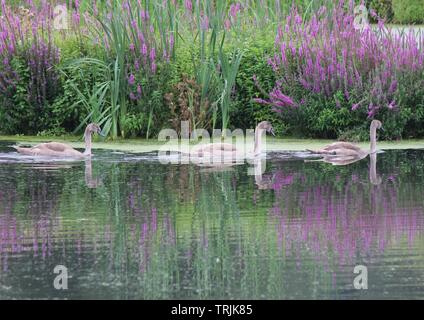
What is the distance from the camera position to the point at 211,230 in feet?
31.3

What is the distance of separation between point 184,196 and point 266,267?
324cm

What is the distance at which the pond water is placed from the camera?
7746mm

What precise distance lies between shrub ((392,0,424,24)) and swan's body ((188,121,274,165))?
12.7m

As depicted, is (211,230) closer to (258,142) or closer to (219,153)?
(219,153)

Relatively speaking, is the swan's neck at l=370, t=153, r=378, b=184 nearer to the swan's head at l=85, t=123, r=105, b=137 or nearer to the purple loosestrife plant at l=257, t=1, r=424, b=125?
the purple loosestrife plant at l=257, t=1, r=424, b=125

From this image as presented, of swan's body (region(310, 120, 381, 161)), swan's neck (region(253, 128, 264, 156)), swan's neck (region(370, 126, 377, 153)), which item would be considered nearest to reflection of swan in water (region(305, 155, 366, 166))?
swan's body (region(310, 120, 381, 161))

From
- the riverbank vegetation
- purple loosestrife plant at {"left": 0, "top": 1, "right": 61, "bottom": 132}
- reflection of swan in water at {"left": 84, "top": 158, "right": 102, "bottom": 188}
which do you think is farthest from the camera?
purple loosestrife plant at {"left": 0, "top": 1, "right": 61, "bottom": 132}

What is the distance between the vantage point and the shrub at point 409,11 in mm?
26203

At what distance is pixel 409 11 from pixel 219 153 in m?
13.5

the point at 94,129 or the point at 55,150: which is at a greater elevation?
the point at 94,129

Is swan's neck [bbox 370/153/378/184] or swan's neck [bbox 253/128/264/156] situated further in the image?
swan's neck [bbox 253/128/264/156]

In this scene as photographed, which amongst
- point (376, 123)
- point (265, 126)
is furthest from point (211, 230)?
point (376, 123)
